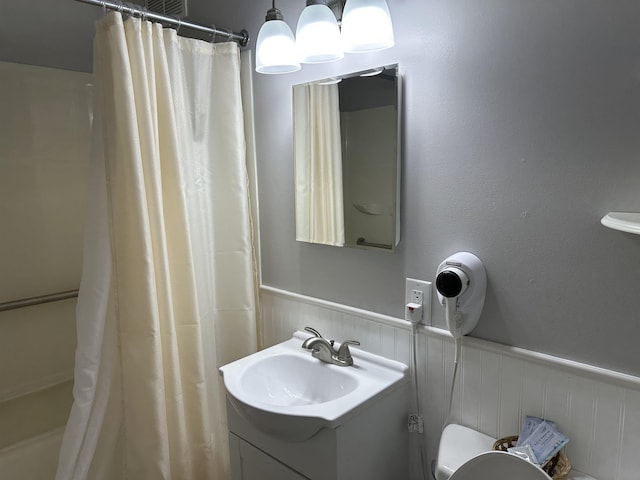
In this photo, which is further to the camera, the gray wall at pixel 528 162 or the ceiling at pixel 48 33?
the ceiling at pixel 48 33

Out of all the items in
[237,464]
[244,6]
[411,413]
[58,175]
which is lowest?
[237,464]

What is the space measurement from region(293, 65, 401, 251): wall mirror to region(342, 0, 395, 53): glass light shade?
4.8 inches

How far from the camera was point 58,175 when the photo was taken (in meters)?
2.12

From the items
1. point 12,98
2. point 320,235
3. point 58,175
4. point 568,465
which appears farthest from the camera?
point 58,175

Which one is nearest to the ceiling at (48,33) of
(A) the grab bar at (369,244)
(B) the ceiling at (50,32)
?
(B) the ceiling at (50,32)

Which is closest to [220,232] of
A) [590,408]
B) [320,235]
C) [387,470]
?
[320,235]

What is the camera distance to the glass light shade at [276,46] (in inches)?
56.9

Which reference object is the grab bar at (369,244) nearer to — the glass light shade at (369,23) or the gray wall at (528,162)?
the gray wall at (528,162)

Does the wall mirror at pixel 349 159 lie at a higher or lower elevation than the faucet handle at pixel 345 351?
higher

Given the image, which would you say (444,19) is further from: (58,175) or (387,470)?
(58,175)

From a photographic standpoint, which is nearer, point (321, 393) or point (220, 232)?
point (321, 393)

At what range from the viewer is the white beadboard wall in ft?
3.52

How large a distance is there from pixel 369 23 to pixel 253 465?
138cm

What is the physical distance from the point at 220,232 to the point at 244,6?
2.99 ft
